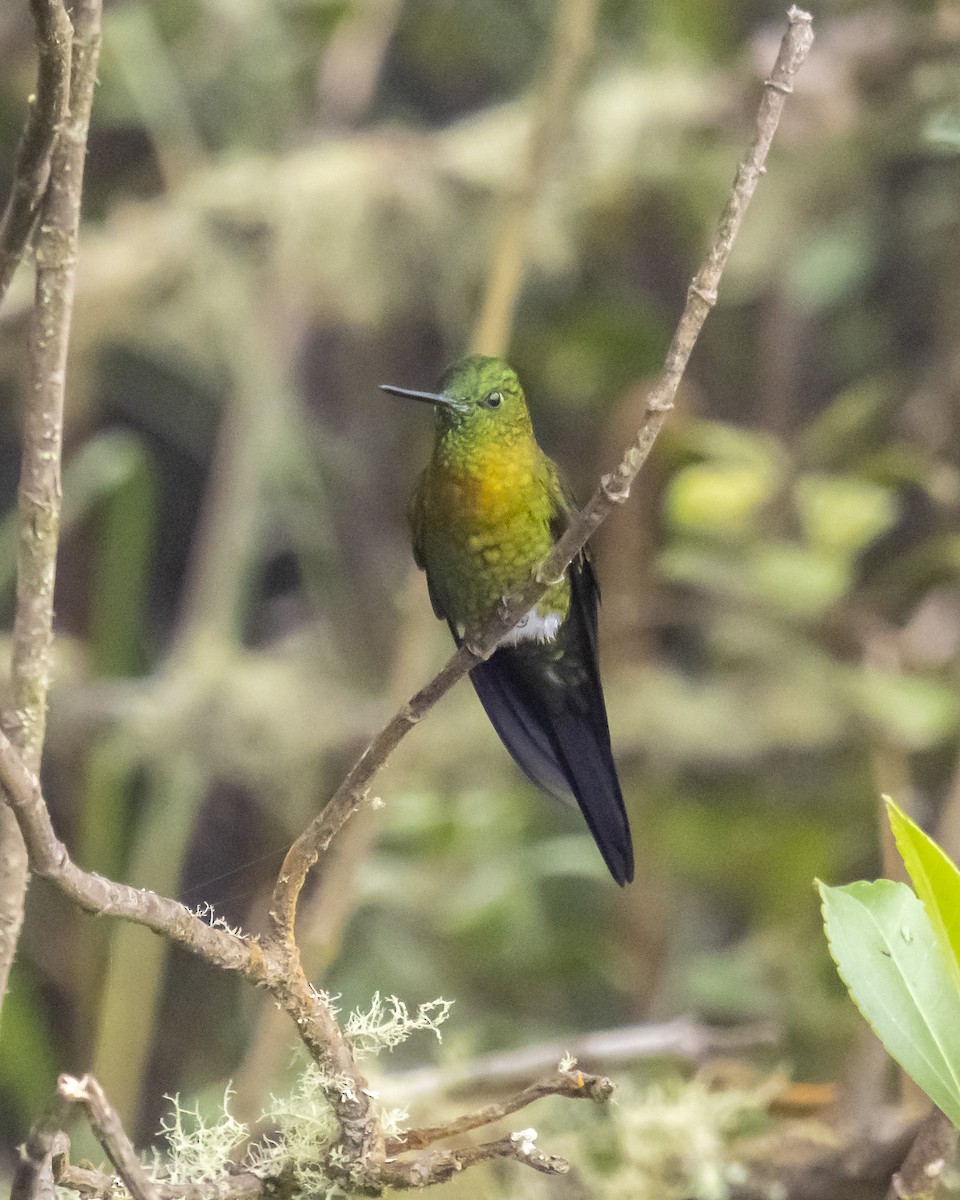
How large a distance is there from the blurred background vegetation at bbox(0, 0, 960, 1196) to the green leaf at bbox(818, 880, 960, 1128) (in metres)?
0.70

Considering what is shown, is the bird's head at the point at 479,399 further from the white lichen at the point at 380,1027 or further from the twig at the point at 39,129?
the white lichen at the point at 380,1027

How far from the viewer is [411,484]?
192 centimetres

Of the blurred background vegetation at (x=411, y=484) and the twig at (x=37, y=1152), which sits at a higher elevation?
the blurred background vegetation at (x=411, y=484)

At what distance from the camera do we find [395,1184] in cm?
77

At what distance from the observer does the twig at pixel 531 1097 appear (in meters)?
0.68

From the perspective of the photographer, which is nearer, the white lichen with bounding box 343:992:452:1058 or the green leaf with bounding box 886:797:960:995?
the green leaf with bounding box 886:797:960:995

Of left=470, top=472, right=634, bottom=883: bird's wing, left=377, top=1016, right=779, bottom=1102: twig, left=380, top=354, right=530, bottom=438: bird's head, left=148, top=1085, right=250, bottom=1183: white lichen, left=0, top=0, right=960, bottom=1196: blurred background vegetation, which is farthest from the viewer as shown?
left=0, top=0, right=960, bottom=1196: blurred background vegetation

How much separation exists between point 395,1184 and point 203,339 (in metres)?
1.99

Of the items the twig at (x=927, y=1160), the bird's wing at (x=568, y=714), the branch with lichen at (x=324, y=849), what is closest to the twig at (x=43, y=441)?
the branch with lichen at (x=324, y=849)

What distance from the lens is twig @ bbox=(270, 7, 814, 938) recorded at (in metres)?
0.64

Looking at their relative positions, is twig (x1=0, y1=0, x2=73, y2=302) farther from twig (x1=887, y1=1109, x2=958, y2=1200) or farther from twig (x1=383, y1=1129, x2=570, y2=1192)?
twig (x1=887, y1=1109, x2=958, y2=1200)

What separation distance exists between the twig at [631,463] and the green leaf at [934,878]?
212mm

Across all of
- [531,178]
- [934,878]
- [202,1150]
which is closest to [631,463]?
[934,878]

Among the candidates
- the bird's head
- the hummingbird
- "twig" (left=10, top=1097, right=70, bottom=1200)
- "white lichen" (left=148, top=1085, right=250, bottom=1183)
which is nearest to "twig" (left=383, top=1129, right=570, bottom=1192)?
"white lichen" (left=148, top=1085, right=250, bottom=1183)
